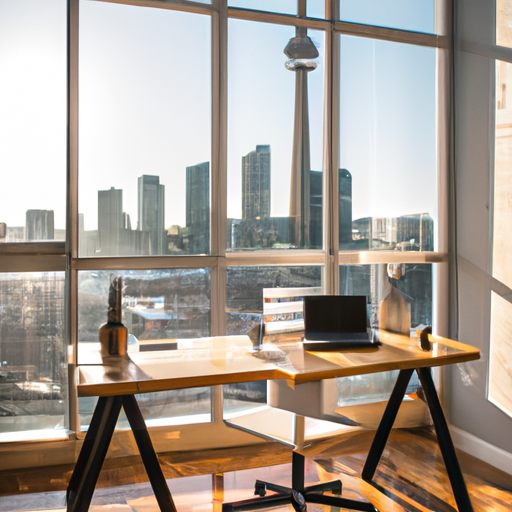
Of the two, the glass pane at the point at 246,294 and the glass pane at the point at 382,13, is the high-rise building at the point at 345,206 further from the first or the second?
the glass pane at the point at 382,13

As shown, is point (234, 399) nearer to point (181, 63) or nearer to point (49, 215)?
point (49, 215)

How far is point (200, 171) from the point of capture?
3105 mm

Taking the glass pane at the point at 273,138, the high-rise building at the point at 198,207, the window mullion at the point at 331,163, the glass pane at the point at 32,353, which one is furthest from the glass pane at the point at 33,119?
the window mullion at the point at 331,163

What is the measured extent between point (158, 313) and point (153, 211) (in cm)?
56

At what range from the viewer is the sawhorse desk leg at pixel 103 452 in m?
2.06

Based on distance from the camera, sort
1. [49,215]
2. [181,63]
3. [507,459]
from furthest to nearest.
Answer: [181,63] < [49,215] < [507,459]

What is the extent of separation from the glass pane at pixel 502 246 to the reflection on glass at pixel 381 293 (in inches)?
14.5

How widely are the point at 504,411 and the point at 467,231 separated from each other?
0.92m

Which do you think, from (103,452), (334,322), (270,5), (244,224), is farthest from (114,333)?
(270,5)

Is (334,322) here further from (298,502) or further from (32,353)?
(32,353)

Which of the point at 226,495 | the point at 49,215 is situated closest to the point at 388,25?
the point at 49,215

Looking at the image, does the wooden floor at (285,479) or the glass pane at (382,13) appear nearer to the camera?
the wooden floor at (285,479)

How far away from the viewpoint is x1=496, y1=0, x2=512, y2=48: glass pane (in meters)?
2.60

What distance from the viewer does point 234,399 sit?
312 cm
